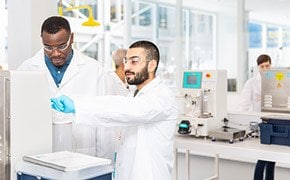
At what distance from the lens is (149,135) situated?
6.08ft

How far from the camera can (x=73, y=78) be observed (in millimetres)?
2125

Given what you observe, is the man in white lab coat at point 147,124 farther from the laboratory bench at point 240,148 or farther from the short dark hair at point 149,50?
the laboratory bench at point 240,148

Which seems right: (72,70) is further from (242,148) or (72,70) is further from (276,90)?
(276,90)

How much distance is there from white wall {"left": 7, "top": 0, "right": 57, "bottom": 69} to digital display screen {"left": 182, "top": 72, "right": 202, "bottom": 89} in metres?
1.21

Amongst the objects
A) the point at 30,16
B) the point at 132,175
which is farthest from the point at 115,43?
the point at 132,175

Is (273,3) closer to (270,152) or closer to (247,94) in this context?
(247,94)

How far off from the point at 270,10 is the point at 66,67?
4851mm

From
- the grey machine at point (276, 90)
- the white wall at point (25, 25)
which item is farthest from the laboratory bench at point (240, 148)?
the white wall at point (25, 25)

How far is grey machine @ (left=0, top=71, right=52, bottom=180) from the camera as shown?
1.40 metres

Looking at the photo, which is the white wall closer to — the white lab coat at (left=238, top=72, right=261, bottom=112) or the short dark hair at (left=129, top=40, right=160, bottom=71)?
the short dark hair at (left=129, top=40, right=160, bottom=71)

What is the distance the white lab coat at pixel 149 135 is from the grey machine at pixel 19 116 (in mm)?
348

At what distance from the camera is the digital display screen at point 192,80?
121 inches

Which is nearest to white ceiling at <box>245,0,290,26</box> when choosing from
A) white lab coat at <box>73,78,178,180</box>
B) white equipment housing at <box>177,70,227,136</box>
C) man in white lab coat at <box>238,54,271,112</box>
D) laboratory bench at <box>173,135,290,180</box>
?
man in white lab coat at <box>238,54,271,112</box>

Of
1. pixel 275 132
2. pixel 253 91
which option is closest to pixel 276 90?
pixel 275 132
